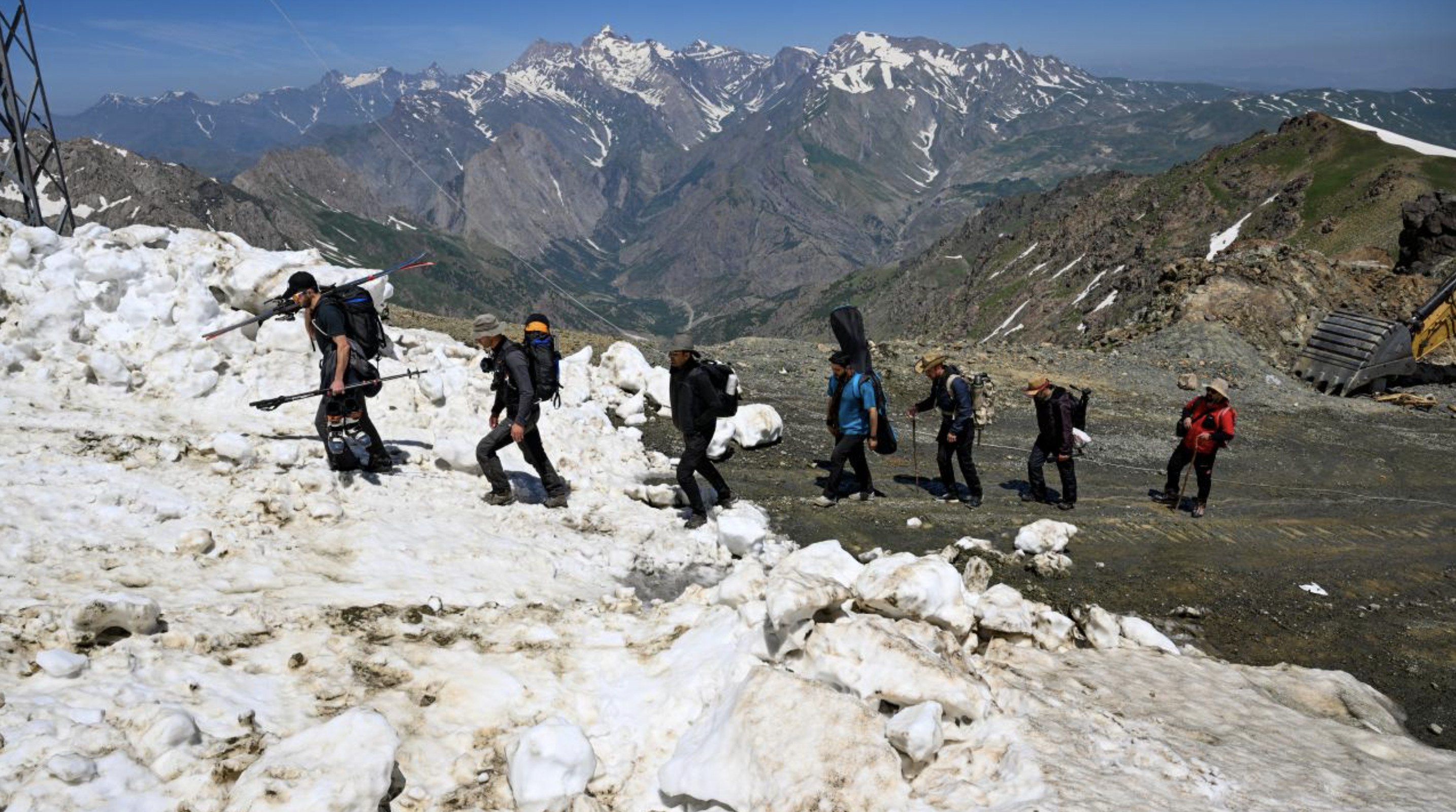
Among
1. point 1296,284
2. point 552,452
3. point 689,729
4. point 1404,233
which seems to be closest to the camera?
point 689,729

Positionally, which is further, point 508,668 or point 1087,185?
point 1087,185

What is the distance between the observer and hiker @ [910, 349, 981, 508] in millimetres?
12359

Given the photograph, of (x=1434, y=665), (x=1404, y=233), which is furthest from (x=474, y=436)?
(x=1404, y=233)

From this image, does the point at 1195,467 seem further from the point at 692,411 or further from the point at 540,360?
the point at 540,360

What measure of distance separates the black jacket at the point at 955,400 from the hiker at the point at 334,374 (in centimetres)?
824

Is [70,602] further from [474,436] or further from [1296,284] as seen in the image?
[1296,284]

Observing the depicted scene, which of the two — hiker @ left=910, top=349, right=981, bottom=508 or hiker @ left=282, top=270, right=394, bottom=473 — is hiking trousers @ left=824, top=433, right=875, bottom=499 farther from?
hiker @ left=282, top=270, right=394, bottom=473

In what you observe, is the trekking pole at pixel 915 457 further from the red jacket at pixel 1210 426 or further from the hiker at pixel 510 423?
the hiker at pixel 510 423

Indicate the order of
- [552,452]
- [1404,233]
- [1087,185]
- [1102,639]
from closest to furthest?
1. [1102,639]
2. [552,452]
3. [1404,233]
4. [1087,185]

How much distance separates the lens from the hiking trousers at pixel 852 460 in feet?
39.7

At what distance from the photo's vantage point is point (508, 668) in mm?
6273

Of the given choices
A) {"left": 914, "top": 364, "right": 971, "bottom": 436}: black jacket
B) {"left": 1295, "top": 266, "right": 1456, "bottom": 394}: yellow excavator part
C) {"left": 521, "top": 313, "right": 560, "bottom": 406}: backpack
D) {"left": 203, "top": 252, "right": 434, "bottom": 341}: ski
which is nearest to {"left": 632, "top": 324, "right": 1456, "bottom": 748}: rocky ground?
{"left": 914, "top": 364, "right": 971, "bottom": 436}: black jacket

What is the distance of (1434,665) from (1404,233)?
2119 inches

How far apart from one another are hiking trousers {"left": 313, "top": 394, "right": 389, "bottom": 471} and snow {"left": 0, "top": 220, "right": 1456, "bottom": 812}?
0.86 feet
